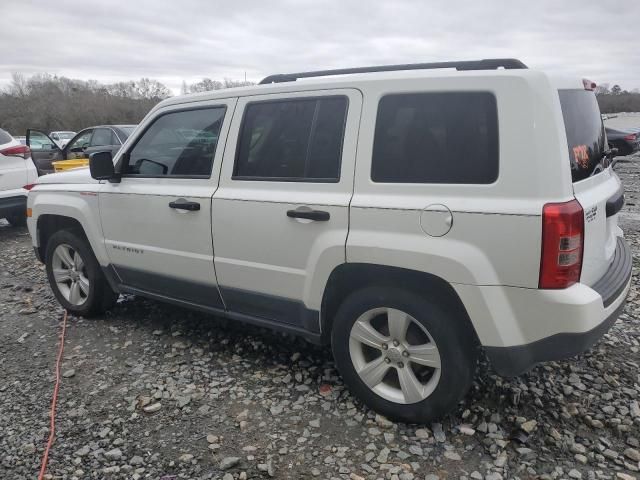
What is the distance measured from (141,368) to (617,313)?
3.03 metres

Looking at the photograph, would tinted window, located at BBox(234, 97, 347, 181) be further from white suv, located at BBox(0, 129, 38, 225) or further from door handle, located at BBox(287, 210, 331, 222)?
white suv, located at BBox(0, 129, 38, 225)

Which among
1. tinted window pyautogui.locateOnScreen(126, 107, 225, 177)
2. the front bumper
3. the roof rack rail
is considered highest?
the roof rack rail

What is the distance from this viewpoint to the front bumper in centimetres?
232

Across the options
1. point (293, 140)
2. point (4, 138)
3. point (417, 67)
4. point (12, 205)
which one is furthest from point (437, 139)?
point (4, 138)

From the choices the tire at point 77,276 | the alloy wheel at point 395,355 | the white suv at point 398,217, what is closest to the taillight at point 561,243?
the white suv at point 398,217

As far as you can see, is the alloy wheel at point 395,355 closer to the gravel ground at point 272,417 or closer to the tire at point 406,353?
the tire at point 406,353

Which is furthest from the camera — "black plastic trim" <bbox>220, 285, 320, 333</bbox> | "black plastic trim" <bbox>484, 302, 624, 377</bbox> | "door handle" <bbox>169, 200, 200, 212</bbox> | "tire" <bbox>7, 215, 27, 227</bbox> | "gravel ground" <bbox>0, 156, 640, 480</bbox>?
"tire" <bbox>7, 215, 27, 227</bbox>

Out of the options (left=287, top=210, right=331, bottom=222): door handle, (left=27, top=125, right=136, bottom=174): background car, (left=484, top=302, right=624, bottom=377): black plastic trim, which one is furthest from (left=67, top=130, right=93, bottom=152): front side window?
(left=484, top=302, right=624, bottom=377): black plastic trim

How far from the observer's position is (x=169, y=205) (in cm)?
349

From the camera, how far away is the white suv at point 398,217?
7.53 ft

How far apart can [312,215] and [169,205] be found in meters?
1.20

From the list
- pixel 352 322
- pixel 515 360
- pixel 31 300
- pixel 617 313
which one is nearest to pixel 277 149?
pixel 352 322

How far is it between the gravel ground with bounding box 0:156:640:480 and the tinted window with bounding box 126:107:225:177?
136 centimetres

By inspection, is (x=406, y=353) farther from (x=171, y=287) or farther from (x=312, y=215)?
(x=171, y=287)
